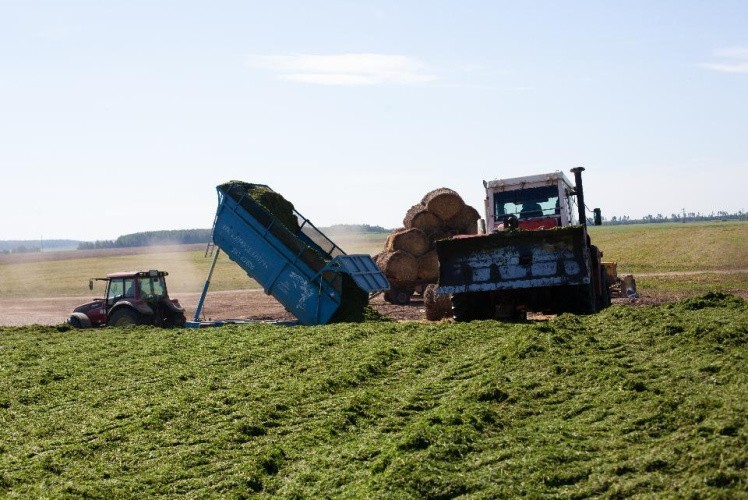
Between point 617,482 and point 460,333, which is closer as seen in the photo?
point 617,482

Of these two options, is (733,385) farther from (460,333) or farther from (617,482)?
(460,333)

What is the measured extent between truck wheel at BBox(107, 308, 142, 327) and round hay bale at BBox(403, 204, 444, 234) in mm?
9901

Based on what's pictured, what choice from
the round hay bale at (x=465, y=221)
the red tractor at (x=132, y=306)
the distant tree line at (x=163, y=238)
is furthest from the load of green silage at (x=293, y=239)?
the distant tree line at (x=163, y=238)

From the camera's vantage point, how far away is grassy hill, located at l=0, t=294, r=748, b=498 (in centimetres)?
754

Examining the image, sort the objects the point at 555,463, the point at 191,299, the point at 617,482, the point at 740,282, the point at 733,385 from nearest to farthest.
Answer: the point at 617,482 → the point at 555,463 → the point at 733,385 → the point at 740,282 → the point at 191,299

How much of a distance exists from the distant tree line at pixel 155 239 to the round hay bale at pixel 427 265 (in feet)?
375

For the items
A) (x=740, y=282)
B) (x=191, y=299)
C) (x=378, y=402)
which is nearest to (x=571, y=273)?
(x=378, y=402)

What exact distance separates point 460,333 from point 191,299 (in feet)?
82.8

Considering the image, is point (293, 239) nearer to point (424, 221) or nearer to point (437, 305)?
point (437, 305)

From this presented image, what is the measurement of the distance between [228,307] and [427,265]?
31.7 feet

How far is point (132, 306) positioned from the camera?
20531mm

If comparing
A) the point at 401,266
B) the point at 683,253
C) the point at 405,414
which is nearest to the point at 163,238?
the point at 683,253

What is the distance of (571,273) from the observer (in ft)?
53.6

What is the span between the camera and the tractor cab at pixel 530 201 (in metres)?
18.7
